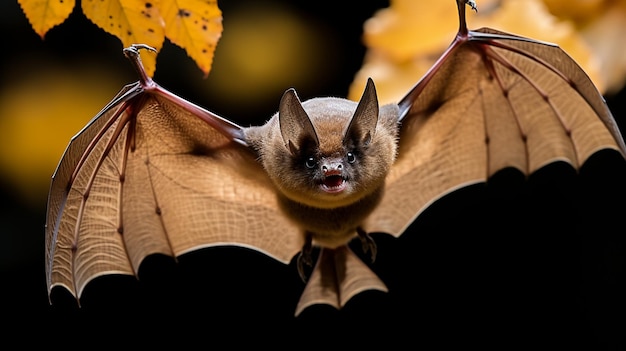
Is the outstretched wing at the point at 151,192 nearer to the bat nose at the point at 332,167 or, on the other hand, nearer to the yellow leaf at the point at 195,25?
the yellow leaf at the point at 195,25

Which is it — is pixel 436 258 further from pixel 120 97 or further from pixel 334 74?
pixel 120 97

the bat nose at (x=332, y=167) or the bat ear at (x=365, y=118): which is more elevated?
the bat ear at (x=365, y=118)

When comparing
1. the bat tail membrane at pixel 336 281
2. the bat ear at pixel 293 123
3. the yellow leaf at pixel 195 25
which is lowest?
the bat tail membrane at pixel 336 281

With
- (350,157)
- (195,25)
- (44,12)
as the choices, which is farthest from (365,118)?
(44,12)

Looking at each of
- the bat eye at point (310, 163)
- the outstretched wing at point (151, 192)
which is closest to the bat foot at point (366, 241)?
the outstretched wing at point (151, 192)

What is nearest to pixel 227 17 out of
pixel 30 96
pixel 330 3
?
pixel 330 3

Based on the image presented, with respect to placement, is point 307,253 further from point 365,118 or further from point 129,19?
point 129,19
